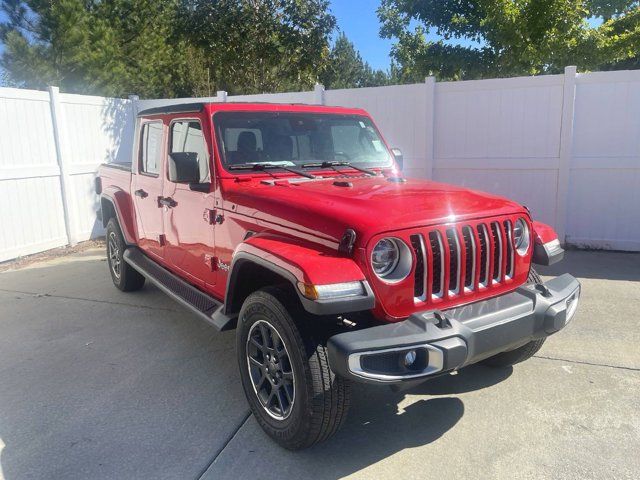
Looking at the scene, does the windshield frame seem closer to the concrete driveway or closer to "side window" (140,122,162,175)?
"side window" (140,122,162,175)

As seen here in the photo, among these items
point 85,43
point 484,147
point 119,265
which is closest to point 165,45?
point 85,43

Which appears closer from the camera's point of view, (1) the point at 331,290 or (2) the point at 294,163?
(1) the point at 331,290

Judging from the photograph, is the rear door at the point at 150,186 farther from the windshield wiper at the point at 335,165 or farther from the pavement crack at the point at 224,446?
the pavement crack at the point at 224,446

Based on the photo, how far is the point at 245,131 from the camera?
383 cm

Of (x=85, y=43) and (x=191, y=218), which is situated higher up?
(x=85, y=43)

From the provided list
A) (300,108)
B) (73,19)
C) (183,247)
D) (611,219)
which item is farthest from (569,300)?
(73,19)

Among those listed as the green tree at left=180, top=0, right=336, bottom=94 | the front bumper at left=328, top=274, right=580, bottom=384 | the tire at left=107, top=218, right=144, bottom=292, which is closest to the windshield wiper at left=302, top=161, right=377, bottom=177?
the front bumper at left=328, top=274, right=580, bottom=384

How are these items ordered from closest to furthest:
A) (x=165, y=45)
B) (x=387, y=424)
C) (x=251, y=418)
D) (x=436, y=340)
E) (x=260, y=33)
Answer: (x=436, y=340), (x=387, y=424), (x=251, y=418), (x=260, y=33), (x=165, y=45)

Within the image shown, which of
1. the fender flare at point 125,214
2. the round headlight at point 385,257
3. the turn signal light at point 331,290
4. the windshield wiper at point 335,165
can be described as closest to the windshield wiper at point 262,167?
the windshield wiper at point 335,165

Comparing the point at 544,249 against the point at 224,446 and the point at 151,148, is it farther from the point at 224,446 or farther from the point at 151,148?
the point at 151,148

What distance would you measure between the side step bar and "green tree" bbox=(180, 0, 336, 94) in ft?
39.4

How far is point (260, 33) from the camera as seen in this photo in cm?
1577

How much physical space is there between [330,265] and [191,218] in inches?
72.1

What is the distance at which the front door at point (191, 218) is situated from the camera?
12.3ft
